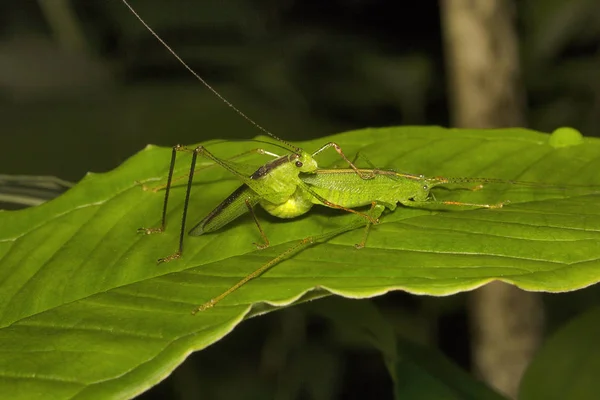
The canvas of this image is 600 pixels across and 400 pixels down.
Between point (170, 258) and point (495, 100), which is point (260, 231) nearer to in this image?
point (170, 258)

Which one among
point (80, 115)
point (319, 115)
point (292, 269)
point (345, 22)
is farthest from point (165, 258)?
point (345, 22)

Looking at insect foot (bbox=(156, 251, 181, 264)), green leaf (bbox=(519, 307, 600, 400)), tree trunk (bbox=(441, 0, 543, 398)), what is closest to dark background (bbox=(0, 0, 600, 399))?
tree trunk (bbox=(441, 0, 543, 398))

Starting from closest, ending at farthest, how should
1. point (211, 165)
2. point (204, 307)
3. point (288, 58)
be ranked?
point (204, 307) → point (211, 165) → point (288, 58)

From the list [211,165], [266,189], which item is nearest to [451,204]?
[266,189]

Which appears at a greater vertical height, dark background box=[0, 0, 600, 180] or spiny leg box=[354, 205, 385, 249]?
dark background box=[0, 0, 600, 180]

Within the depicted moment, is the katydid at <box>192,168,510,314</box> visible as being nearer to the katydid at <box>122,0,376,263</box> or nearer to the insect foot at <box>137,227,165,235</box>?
the katydid at <box>122,0,376,263</box>

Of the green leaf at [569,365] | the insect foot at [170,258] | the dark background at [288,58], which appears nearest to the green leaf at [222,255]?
the insect foot at [170,258]
